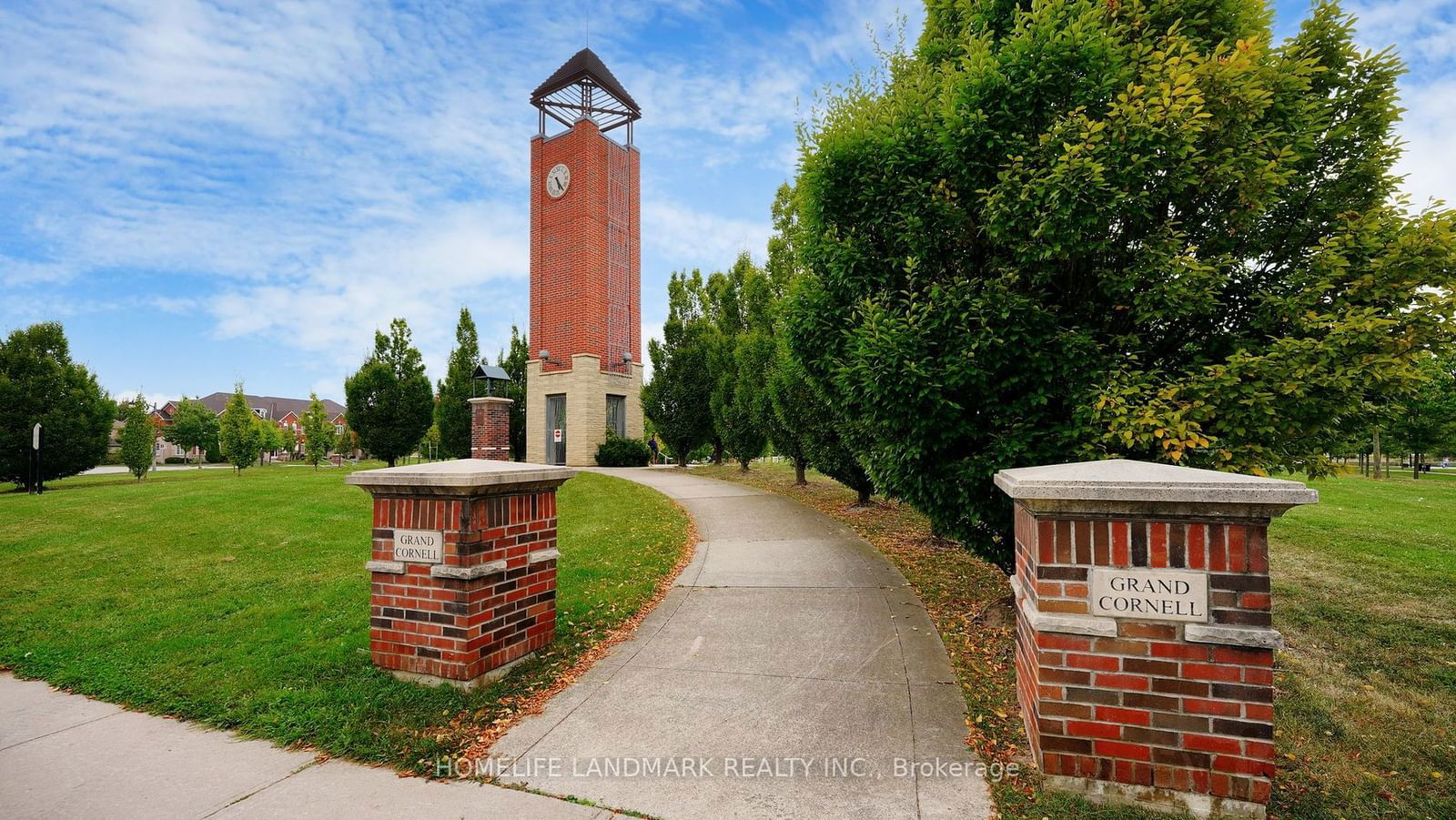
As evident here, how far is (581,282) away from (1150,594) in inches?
892

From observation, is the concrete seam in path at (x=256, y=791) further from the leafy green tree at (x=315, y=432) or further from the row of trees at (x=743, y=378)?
the leafy green tree at (x=315, y=432)

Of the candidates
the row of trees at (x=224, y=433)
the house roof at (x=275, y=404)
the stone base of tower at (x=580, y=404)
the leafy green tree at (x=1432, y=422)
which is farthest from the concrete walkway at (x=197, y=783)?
the house roof at (x=275, y=404)

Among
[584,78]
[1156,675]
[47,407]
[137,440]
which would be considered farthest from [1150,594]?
[137,440]

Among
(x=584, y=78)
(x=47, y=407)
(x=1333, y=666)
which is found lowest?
(x=1333, y=666)

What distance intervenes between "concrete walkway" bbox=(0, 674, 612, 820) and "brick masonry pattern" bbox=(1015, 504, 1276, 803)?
7.41ft

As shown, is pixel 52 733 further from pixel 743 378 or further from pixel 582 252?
pixel 582 252

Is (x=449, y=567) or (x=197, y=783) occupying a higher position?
(x=449, y=567)

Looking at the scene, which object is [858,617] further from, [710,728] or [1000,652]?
[710,728]

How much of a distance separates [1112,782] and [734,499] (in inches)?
396

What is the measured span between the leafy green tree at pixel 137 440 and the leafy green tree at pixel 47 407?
0.74m

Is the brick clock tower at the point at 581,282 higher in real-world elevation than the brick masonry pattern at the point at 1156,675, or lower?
higher

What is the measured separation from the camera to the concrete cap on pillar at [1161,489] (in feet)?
8.09

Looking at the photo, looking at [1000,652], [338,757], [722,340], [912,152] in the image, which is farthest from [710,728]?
[722,340]

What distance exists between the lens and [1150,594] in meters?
2.70
